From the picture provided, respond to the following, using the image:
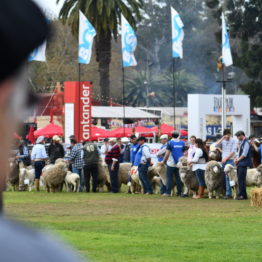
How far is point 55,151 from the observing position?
3462 centimetres

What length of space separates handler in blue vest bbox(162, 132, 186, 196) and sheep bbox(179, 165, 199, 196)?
472 mm

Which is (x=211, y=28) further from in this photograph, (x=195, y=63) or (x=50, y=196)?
(x=50, y=196)

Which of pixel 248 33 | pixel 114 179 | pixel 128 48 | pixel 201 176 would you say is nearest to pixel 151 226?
pixel 201 176

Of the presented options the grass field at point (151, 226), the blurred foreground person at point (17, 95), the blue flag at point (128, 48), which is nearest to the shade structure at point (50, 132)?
the blue flag at point (128, 48)

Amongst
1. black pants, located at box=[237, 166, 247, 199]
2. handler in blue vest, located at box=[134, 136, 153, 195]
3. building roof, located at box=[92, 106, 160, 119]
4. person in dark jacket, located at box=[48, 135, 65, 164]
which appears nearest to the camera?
black pants, located at box=[237, 166, 247, 199]

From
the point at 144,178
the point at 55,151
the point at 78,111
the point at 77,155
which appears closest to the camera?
the point at 144,178

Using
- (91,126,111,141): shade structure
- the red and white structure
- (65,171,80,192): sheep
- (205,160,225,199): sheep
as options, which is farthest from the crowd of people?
(91,126,111,141): shade structure

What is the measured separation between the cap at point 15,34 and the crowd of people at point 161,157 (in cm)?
2482

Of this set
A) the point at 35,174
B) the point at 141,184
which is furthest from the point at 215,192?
the point at 35,174

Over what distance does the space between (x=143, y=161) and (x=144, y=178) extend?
593mm

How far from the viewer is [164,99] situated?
12950 centimetres

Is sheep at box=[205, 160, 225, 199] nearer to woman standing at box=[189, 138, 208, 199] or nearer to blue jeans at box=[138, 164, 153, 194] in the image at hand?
woman standing at box=[189, 138, 208, 199]

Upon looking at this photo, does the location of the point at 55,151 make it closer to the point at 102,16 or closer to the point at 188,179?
the point at 188,179

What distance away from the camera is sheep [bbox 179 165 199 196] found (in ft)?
92.1
